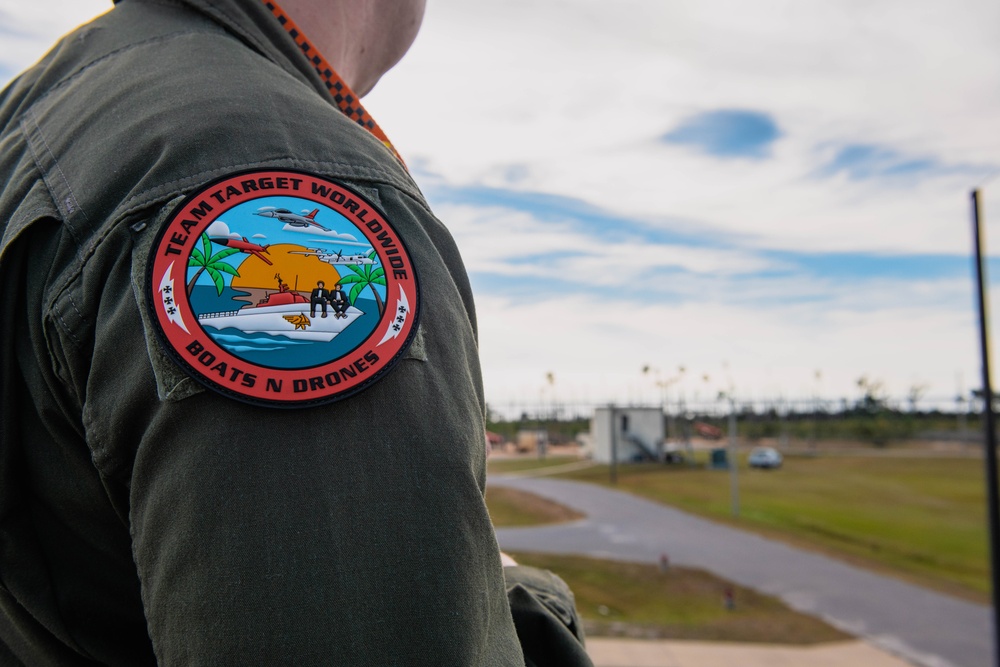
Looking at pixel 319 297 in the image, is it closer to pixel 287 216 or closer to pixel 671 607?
pixel 287 216

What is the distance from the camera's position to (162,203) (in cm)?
71

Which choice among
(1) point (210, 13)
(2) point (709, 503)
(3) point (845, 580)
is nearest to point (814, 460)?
(2) point (709, 503)

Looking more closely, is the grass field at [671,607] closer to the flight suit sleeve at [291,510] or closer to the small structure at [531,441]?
the flight suit sleeve at [291,510]

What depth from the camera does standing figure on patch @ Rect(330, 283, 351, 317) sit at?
697 mm

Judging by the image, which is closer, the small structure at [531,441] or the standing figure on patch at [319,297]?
the standing figure on patch at [319,297]

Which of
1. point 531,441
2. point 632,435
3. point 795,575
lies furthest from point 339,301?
point 531,441

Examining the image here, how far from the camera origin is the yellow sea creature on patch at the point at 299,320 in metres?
0.68

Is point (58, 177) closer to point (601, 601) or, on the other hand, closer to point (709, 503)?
point (601, 601)

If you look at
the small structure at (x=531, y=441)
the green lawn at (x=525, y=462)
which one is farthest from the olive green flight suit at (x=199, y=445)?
the small structure at (x=531, y=441)

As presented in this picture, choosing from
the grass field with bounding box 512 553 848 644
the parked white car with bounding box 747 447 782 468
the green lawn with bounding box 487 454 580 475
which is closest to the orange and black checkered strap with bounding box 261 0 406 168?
the grass field with bounding box 512 553 848 644

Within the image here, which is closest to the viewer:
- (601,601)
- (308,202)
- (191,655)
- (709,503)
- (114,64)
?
(191,655)

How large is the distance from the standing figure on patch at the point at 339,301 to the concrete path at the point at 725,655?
1379 cm

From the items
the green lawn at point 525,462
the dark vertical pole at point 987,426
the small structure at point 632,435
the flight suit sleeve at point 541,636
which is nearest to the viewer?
the flight suit sleeve at point 541,636

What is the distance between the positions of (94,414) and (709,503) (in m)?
38.4
